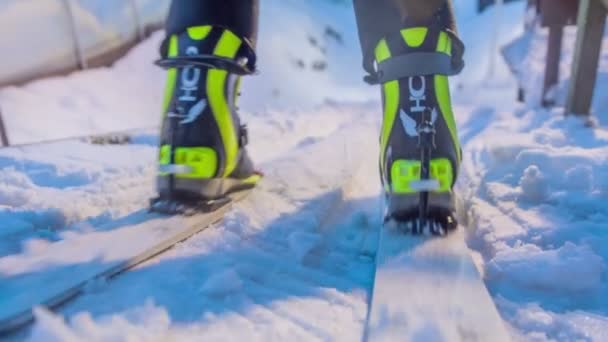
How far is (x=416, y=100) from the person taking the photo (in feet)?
2.72

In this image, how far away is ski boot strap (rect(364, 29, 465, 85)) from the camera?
2.71ft

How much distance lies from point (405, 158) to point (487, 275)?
27cm

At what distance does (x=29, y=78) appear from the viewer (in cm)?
298

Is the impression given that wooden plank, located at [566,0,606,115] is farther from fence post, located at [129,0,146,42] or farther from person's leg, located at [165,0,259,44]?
fence post, located at [129,0,146,42]

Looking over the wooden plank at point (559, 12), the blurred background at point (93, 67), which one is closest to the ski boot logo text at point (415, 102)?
the wooden plank at point (559, 12)

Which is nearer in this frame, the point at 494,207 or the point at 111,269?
the point at 111,269

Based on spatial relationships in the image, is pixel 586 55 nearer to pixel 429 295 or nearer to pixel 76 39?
pixel 429 295

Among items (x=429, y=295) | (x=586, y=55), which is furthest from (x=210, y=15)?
(x=586, y=55)

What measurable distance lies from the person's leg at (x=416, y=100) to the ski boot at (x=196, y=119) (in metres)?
0.37

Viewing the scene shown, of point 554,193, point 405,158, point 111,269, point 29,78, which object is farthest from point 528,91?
point 29,78

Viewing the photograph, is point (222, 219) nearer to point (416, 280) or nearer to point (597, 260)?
point (416, 280)

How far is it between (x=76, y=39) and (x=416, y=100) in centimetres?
341

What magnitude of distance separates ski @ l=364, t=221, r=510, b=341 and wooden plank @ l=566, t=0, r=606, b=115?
1340 mm

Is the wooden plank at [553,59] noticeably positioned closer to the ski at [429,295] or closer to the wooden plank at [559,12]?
the wooden plank at [559,12]
